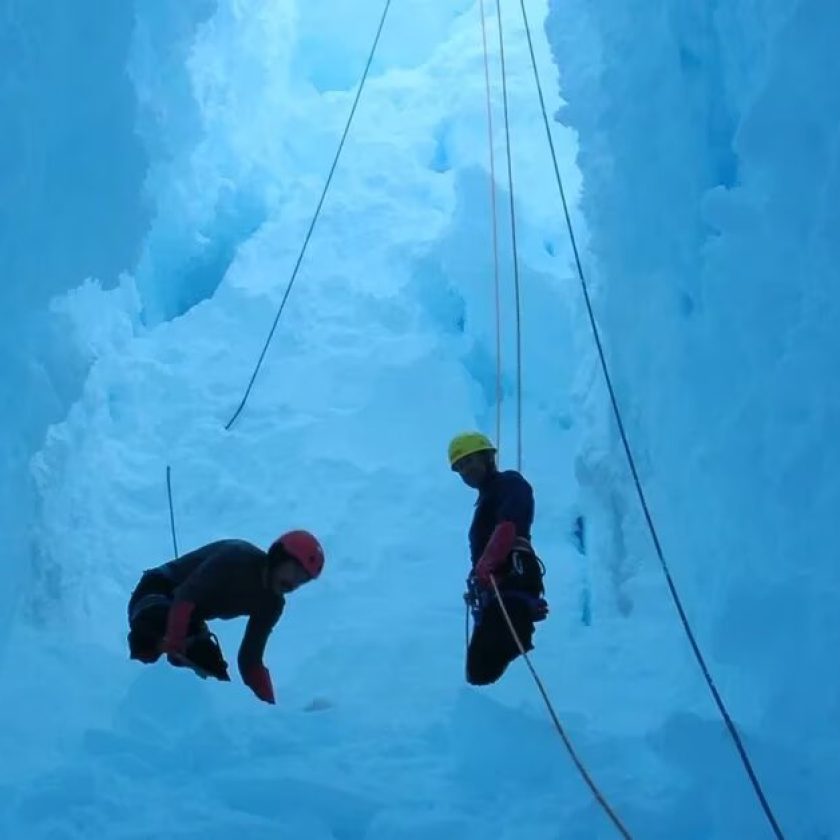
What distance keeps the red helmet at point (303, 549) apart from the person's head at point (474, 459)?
0.72m

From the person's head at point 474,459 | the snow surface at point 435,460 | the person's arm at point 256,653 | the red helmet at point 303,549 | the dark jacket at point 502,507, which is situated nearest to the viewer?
the red helmet at point 303,549

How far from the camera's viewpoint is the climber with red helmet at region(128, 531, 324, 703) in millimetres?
2973

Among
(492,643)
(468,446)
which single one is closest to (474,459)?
(468,446)

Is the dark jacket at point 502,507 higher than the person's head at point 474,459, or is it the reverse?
the person's head at point 474,459

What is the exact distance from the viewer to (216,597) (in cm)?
300

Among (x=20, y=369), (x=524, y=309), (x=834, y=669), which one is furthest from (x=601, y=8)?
(x=524, y=309)

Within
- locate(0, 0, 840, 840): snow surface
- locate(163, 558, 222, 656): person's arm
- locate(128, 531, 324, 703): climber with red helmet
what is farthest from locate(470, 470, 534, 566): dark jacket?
locate(163, 558, 222, 656): person's arm

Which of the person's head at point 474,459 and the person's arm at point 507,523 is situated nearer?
the person's arm at point 507,523

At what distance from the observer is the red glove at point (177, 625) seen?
2.96 m

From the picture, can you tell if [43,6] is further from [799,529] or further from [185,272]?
[185,272]

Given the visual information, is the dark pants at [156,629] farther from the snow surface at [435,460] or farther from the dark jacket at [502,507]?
the dark jacket at [502,507]

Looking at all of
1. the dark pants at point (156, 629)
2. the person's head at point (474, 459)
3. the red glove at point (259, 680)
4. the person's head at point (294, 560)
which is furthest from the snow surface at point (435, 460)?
the person's head at point (474, 459)

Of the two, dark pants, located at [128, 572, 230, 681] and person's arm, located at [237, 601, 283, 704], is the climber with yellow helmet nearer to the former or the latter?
person's arm, located at [237, 601, 283, 704]

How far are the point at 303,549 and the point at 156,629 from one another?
48 cm
